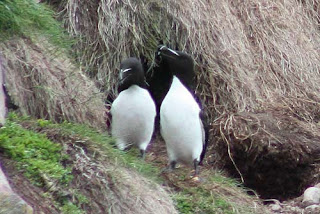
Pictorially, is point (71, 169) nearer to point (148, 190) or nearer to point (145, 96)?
point (148, 190)

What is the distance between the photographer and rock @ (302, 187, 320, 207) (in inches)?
266

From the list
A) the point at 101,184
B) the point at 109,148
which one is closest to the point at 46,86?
the point at 109,148

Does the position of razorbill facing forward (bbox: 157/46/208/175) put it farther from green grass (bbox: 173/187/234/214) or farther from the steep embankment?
green grass (bbox: 173/187/234/214)

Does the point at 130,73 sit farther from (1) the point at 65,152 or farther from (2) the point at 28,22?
(1) the point at 65,152

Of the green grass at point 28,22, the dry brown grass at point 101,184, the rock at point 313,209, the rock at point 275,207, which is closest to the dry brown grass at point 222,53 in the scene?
the green grass at point 28,22

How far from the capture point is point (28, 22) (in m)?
7.00

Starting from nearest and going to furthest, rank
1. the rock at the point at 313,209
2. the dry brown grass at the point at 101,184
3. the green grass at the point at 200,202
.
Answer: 1. the dry brown grass at the point at 101,184
2. the green grass at the point at 200,202
3. the rock at the point at 313,209

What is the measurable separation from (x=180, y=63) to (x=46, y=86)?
1194 millimetres

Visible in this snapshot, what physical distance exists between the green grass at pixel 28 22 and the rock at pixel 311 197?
7.76 ft

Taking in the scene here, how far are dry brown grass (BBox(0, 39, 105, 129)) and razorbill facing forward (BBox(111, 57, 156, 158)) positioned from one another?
0.56 feet

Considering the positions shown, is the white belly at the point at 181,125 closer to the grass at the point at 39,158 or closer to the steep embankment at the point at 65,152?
the steep embankment at the point at 65,152

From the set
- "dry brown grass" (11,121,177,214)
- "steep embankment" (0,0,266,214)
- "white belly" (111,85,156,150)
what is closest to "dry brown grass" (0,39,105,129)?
"steep embankment" (0,0,266,214)

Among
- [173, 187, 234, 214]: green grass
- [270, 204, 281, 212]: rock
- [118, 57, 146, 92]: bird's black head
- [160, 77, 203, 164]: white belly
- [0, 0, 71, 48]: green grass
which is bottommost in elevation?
[270, 204, 281, 212]: rock

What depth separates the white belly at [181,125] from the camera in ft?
22.8
